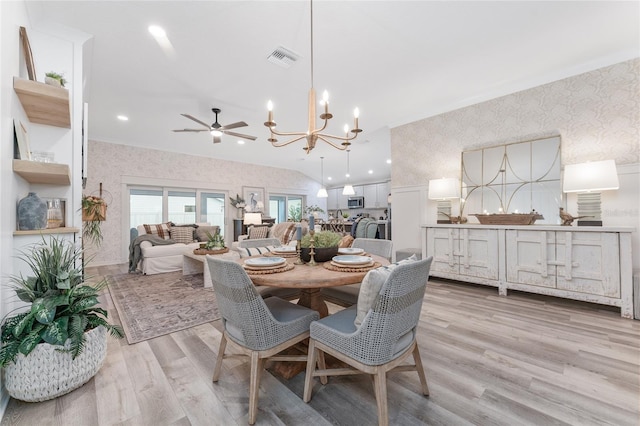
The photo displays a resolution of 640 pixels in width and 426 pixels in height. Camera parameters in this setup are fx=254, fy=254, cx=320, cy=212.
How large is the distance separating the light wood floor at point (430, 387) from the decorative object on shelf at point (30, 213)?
1.08 metres

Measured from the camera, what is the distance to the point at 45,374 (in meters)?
1.41

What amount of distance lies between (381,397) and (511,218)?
3.04 metres

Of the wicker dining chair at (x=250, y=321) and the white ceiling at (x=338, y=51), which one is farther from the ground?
the white ceiling at (x=338, y=51)

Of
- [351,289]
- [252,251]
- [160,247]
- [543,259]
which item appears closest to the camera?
[351,289]

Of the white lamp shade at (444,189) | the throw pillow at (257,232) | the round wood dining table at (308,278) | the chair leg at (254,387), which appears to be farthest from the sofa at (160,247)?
the white lamp shade at (444,189)

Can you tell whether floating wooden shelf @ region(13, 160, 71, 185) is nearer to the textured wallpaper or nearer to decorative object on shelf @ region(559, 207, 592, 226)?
the textured wallpaper

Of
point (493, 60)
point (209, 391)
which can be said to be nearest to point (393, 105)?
point (493, 60)

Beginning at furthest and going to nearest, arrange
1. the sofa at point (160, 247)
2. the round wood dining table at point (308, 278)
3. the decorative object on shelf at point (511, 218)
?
the sofa at point (160, 247)
the decorative object on shelf at point (511, 218)
the round wood dining table at point (308, 278)

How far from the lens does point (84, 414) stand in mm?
1354

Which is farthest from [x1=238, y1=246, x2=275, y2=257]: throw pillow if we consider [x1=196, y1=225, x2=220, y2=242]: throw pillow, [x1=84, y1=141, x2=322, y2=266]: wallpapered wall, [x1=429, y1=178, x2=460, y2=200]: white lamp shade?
[x1=84, y1=141, x2=322, y2=266]: wallpapered wall

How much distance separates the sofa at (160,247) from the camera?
452cm

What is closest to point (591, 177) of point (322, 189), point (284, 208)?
point (322, 189)

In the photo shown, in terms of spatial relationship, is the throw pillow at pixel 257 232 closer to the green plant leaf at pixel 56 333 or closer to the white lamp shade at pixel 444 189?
the white lamp shade at pixel 444 189

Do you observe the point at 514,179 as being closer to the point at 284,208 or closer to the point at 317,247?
the point at 317,247
